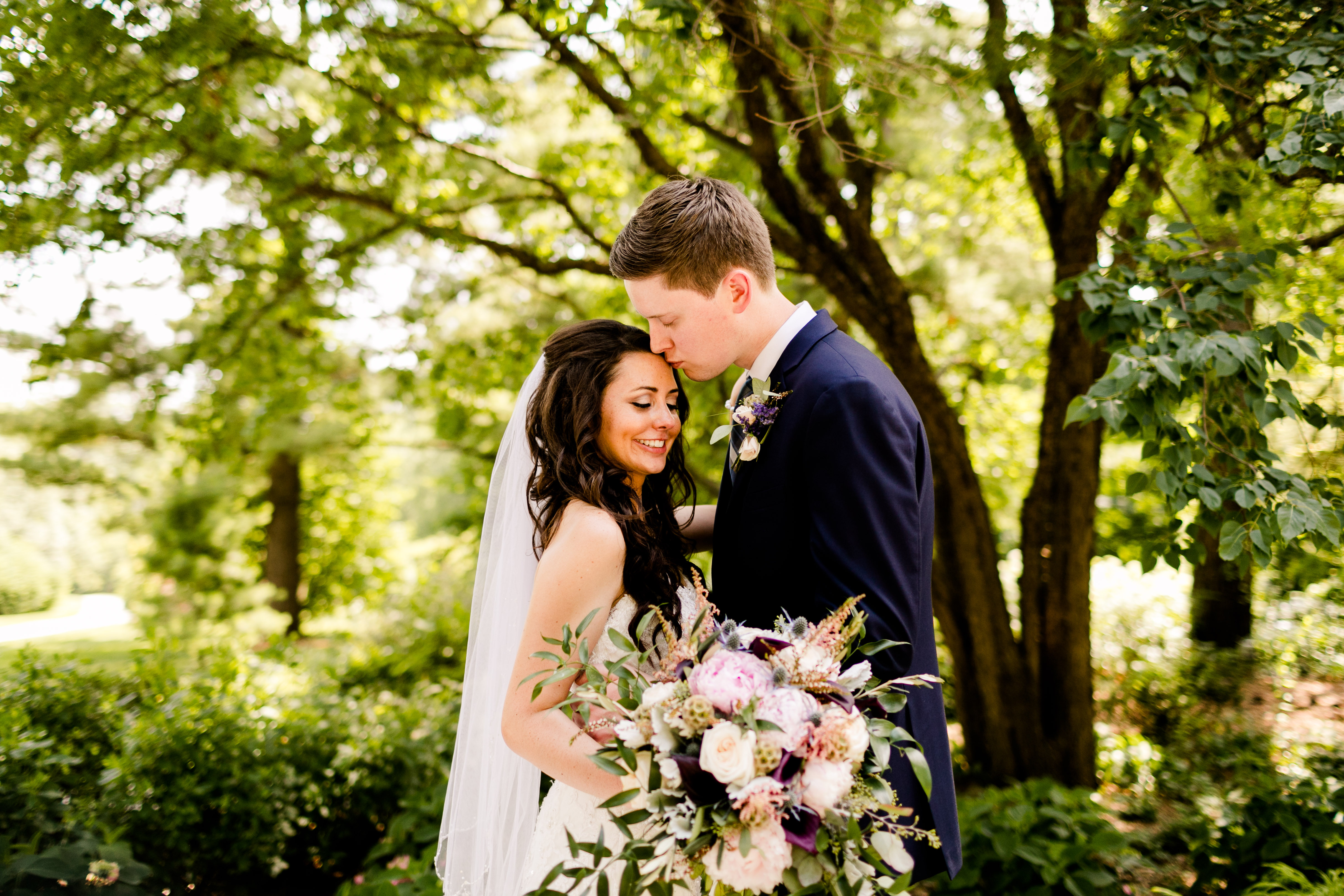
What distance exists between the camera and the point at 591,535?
206cm

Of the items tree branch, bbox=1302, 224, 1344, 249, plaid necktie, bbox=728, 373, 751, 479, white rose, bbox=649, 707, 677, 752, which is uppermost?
tree branch, bbox=1302, 224, 1344, 249

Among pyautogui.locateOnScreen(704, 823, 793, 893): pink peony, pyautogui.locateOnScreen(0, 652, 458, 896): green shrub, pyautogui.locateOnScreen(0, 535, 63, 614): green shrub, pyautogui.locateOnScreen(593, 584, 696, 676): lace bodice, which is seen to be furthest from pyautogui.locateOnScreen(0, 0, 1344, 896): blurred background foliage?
pyautogui.locateOnScreen(704, 823, 793, 893): pink peony

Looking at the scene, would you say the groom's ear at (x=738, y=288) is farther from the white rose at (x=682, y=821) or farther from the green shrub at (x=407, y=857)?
the green shrub at (x=407, y=857)

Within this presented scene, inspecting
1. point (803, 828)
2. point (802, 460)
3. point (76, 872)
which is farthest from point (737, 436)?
point (76, 872)

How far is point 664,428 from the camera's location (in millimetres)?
2336

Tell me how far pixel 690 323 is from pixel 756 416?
34cm

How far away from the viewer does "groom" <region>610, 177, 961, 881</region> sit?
67.8 inches

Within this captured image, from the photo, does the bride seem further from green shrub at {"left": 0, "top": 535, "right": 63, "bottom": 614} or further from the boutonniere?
green shrub at {"left": 0, "top": 535, "right": 63, "bottom": 614}

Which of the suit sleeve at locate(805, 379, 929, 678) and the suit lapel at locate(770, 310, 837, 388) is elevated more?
the suit lapel at locate(770, 310, 837, 388)

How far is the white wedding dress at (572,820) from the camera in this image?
2133 mm

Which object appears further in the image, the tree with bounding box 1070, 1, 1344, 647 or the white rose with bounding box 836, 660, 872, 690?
the tree with bounding box 1070, 1, 1344, 647

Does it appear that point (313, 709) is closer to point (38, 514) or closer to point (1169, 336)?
point (1169, 336)

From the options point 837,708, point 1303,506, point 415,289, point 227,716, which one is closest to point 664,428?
point 837,708

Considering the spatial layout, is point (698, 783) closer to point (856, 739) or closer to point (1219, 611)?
point (856, 739)
